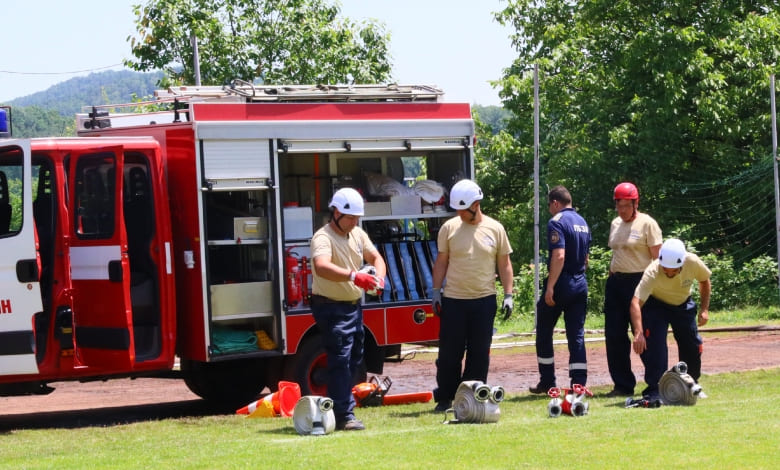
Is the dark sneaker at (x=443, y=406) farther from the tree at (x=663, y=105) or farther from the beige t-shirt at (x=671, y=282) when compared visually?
the tree at (x=663, y=105)

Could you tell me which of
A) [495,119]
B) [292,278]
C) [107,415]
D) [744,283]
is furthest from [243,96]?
[495,119]

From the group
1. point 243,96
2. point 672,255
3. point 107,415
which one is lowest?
point 107,415

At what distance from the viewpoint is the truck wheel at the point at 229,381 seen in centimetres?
1226

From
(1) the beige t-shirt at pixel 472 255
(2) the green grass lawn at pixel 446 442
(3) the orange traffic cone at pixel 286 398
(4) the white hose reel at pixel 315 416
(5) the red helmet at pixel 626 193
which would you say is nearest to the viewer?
(2) the green grass lawn at pixel 446 442

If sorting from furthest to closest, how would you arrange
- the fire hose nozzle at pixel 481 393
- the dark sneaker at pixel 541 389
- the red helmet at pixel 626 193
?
the dark sneaker at pixel 541 389, the red helmet at pixel 626 193, the fire hose nozzle at pixel 481 393

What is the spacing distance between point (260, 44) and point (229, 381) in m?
15.3

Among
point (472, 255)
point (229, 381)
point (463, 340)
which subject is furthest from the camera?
point (229, 381)

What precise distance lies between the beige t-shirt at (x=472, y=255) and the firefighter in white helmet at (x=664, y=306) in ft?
3.96

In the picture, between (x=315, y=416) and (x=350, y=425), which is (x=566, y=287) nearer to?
(x=350, y=425)

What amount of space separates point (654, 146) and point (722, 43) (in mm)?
2509

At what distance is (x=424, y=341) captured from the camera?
1236cm

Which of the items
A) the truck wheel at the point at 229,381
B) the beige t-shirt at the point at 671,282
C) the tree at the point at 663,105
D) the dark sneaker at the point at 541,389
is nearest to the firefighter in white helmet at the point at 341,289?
the beige t-shirt at the point at 671,282

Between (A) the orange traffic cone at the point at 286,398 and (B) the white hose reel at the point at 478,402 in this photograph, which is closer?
(B) the white hose reel at the point at 478,402

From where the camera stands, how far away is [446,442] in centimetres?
859
